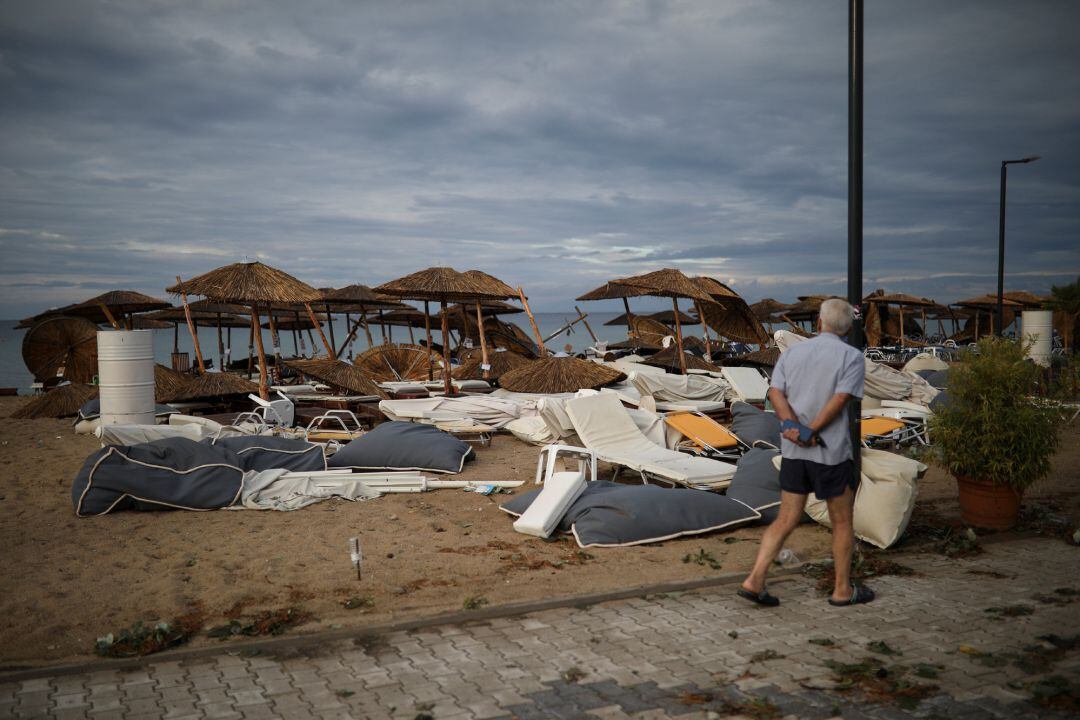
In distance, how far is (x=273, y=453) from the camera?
290 inches

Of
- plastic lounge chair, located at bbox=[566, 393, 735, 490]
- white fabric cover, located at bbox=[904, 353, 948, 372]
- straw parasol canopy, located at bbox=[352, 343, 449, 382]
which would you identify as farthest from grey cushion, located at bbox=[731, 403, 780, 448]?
straw parasol canopy, located at bbox=[352, 343, 449, 382]

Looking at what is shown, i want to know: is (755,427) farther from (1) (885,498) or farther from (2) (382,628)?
(2) (382,628)

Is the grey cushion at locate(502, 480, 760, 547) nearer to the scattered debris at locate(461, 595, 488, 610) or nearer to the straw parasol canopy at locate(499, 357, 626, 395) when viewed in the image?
the scattered debris at locate(461, 595, 488, 610)

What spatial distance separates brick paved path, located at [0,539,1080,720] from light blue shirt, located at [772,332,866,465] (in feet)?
2.69

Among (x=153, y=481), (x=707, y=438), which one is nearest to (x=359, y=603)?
(x=153, y=481)

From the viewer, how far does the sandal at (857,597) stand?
392cm

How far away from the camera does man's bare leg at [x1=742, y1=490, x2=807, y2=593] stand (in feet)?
12.7

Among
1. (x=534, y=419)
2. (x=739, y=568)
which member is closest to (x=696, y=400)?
(x=534, y=419)

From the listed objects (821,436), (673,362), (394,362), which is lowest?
(673,362)

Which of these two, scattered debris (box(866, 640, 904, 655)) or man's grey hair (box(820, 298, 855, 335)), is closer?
scattered debris (box(866, 640, 904, 655))

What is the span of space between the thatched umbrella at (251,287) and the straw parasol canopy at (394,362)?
462 centimetres

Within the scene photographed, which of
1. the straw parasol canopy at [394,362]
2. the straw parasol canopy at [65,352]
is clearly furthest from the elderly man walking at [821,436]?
the straw parasol canopy at [65,352]

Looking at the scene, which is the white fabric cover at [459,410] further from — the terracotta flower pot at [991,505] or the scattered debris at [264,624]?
the scattered debris at [264,624]

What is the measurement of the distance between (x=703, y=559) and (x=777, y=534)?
1.03 metres
